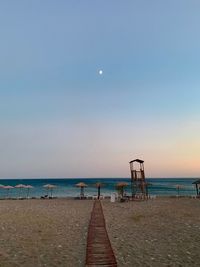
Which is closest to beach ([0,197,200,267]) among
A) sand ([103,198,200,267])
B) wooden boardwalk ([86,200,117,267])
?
sand ([103,198,200,267])

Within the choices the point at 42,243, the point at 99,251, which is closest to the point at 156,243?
the point at 99,251

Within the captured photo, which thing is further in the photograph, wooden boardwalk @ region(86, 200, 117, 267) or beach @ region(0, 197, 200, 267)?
beach @ region(0, 197, 200, 267)

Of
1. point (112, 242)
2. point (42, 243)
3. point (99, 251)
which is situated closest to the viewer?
point (99, 251)

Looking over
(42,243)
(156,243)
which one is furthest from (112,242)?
(42,243)

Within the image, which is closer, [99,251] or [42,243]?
[99,251]

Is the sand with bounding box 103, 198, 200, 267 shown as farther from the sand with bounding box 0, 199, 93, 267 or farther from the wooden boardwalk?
the sand with bounding box 0, 199, 93, 267

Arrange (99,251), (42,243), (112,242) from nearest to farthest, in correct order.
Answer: (99,251), (112,242), (42,243)

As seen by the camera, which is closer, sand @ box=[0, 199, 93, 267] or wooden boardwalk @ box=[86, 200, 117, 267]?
wooden boardwalk @ box=[86, 200, 117, 267]

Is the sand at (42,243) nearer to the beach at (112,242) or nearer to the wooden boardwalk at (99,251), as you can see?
the beach at (112,242)

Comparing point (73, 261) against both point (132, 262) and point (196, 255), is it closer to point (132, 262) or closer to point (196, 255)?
point (132, 262)

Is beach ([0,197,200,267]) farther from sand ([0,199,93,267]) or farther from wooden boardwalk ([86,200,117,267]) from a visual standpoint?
wooden boardwalk ([86,200,117,267])

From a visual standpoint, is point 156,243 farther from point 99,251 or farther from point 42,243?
point 42,243

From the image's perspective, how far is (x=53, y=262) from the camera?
9078mm

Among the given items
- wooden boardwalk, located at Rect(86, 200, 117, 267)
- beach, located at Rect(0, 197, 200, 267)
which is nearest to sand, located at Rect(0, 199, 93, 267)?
beach, located at Rect(0, 197, 200, 267)
